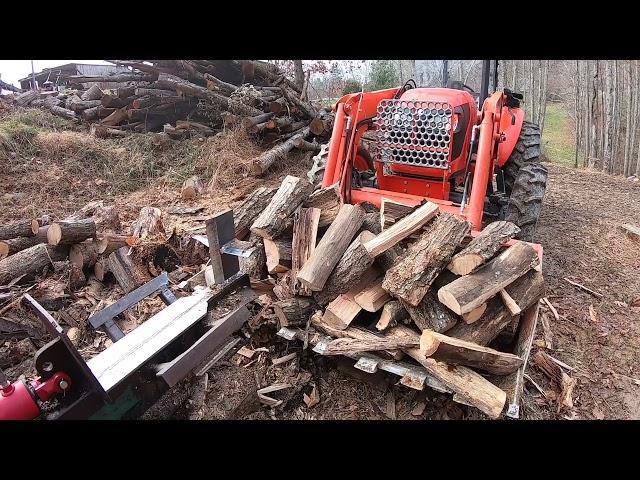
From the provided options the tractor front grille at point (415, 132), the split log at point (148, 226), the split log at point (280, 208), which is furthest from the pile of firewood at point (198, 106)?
the split log at point (280, 208)

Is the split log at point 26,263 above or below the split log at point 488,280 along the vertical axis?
below

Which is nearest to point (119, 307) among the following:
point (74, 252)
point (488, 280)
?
point (74, 252)

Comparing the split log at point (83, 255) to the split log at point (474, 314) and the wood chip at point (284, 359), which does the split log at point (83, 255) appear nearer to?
the wood chip at point (284, 359)

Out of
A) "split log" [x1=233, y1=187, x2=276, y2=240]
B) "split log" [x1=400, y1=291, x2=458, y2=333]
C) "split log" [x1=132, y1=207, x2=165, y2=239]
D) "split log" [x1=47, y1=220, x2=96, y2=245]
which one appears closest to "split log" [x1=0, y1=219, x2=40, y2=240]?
"split log" [x1=47, y1=220, x2=96, y2=245]

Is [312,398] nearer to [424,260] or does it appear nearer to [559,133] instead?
[424,260]

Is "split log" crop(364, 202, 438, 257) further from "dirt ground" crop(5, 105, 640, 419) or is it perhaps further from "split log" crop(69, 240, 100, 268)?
"split log" crop(69, 240, 100, 268)

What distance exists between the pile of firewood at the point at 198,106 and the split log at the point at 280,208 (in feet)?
18.2

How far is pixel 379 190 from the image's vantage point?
477 cm

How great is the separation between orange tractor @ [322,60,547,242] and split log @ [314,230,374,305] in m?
1.21

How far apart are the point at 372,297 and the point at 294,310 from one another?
0.61m

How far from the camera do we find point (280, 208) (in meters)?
3.53

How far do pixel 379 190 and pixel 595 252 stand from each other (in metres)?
2.78

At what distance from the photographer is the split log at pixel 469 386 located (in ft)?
8.72

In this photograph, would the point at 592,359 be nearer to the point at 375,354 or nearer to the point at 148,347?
the point at 375,354
